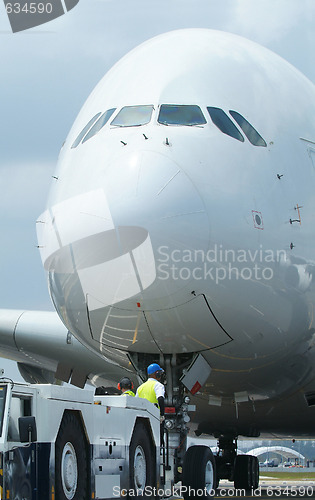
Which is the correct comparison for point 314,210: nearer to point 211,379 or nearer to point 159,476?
point 211,379

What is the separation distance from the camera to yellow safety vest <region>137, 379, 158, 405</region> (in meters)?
10.5

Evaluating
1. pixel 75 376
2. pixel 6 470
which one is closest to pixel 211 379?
pixel 75 376

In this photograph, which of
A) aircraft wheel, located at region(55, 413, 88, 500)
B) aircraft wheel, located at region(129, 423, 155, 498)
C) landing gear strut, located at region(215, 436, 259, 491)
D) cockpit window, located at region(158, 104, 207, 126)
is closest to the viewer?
aircraft wheel, located at region(55, 413, 88, 500)

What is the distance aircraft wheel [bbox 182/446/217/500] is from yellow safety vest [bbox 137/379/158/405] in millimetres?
753

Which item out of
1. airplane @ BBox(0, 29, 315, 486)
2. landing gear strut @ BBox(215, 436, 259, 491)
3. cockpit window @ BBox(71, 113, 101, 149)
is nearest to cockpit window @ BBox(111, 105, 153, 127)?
airplane @ BBox(0, 29, 315, 486)

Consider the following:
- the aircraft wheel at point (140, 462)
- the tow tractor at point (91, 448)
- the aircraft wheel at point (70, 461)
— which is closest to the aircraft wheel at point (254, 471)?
the tow tractor at point (91, 448)

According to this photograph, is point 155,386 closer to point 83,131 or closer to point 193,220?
point 193,220

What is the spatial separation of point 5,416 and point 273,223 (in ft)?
13.6

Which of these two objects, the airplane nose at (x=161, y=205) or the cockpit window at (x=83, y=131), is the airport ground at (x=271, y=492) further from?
the cockpit window at (x=83, y=131)

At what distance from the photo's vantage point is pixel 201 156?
10461mm

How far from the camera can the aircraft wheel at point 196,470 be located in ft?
33.2

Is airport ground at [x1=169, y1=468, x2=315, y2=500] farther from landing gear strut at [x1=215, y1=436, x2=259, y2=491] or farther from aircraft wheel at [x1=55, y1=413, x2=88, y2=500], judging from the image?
aircraft wheel at [x1=55, y1=413, x2=88, y2=500]

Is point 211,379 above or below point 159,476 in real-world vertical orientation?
above

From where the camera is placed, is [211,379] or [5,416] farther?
[211,379]
